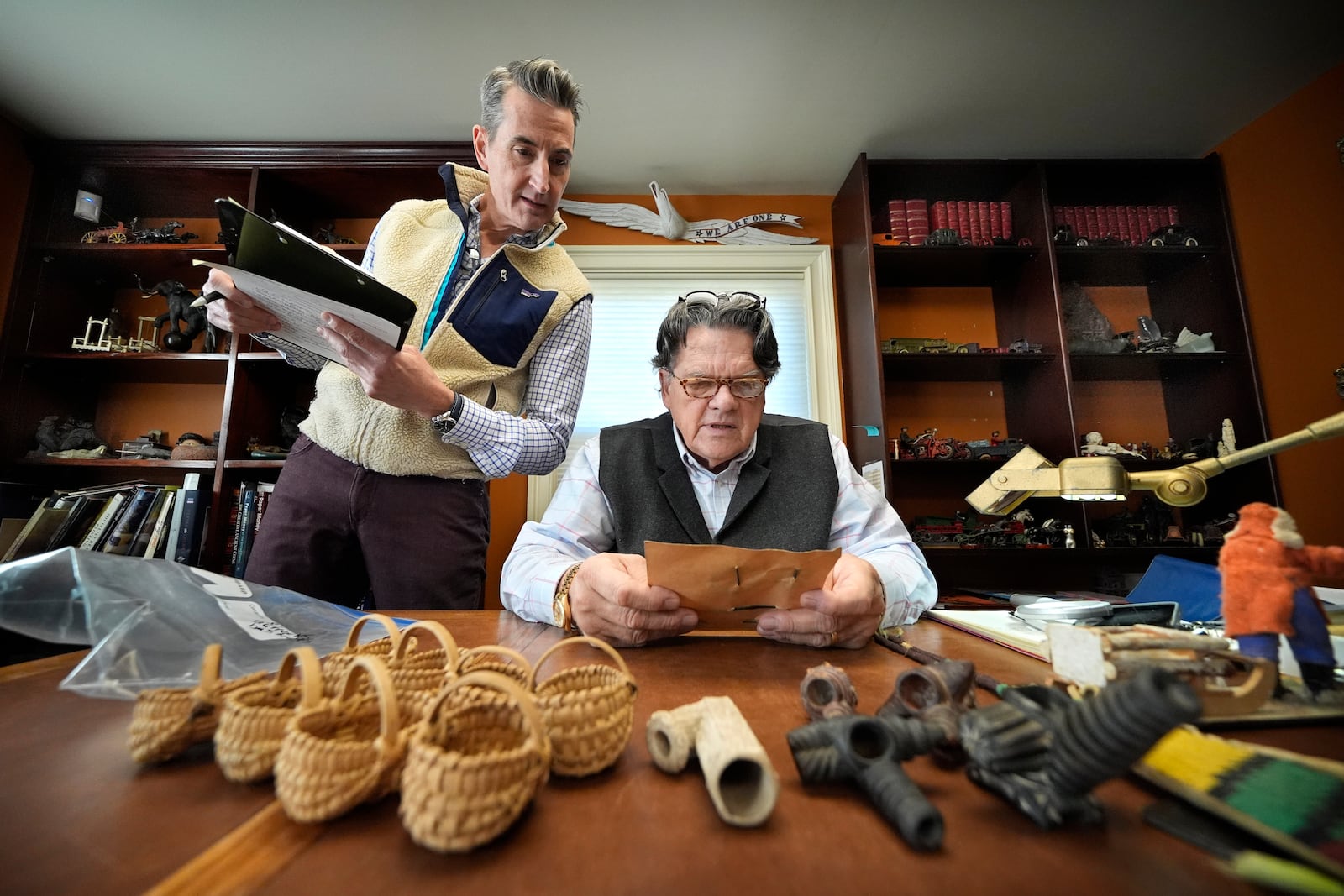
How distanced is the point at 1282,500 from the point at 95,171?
6.27 meters

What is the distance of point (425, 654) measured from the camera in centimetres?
58

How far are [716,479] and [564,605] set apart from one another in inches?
21.8

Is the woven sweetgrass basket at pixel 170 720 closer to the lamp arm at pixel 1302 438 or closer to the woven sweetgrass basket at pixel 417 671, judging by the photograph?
the woven sweetgrass basket at pixel 417 671

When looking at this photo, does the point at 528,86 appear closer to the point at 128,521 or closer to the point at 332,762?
the point at 332,762

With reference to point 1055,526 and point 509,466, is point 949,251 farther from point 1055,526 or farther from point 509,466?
point 509,466

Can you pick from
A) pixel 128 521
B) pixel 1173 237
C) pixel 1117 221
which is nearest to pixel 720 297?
pixel 128 521

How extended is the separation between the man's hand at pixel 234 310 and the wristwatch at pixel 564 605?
83cm

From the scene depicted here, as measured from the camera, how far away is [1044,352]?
2924 millimetres

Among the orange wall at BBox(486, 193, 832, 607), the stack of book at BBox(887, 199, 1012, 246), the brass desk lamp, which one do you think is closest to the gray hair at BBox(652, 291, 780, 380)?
the brass desk lamp

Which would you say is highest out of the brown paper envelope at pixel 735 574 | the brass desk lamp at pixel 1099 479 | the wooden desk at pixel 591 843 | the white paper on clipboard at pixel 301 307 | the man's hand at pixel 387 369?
the white paper on clipboard at pixel 301 307

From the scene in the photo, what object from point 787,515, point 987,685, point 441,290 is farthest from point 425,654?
point 441,290

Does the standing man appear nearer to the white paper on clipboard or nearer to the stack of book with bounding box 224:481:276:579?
the white paper on clipboard

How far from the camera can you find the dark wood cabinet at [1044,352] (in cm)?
289

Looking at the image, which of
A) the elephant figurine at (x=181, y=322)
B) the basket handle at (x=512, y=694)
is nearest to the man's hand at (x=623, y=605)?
the basket handle at (x=512, y=694)
